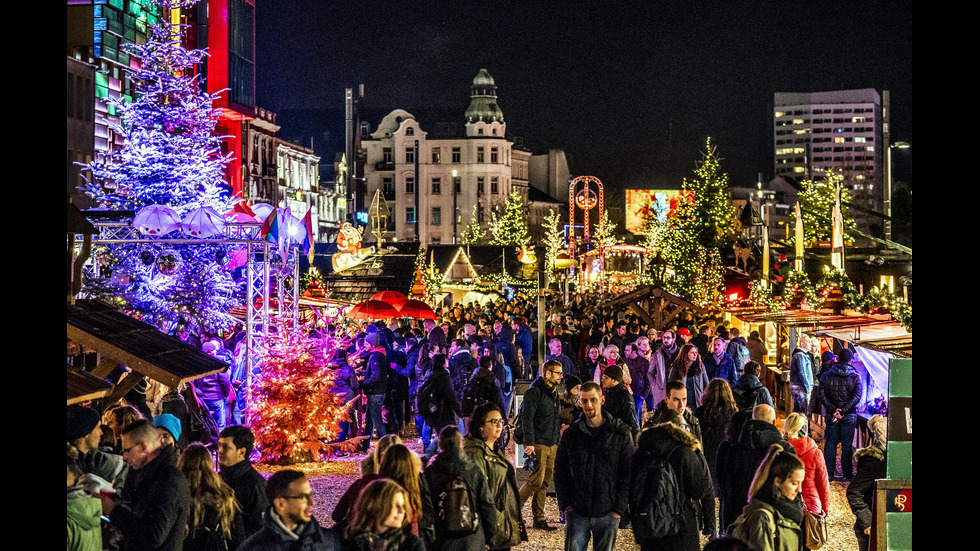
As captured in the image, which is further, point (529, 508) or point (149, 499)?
point (529, 508)

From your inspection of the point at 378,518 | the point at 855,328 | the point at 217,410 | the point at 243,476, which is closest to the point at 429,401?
the point at 217,410

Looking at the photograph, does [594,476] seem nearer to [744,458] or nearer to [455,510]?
[744,458]

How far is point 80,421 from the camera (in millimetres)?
7355

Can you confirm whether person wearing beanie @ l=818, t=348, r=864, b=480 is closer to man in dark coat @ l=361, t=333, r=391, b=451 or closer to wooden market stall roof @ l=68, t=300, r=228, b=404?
man in dark coat @ l=361, t=333, r=391, b=451

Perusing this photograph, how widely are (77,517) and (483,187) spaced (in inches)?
3737

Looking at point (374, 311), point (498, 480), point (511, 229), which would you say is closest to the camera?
point (498, 480)

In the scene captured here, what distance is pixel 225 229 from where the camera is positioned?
738 inches

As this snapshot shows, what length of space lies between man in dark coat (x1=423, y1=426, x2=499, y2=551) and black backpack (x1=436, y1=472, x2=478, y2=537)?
1 centimetres

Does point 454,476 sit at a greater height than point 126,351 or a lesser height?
lesser

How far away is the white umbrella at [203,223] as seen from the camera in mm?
17188

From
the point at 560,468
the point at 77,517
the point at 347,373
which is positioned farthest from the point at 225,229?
the point at 77,517

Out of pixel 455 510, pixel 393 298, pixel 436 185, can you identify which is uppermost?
pixel 436 185

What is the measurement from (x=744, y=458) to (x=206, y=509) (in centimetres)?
412
